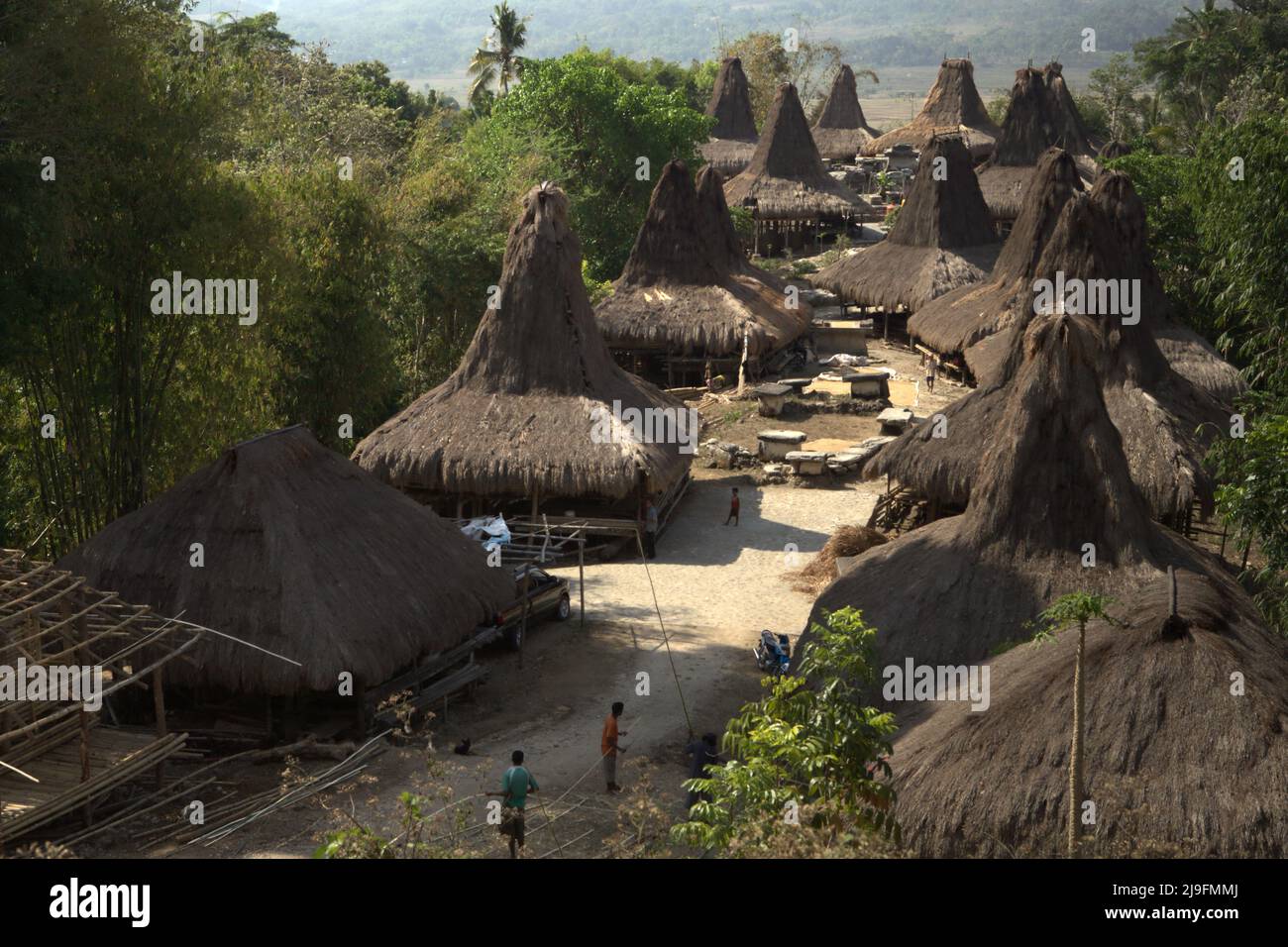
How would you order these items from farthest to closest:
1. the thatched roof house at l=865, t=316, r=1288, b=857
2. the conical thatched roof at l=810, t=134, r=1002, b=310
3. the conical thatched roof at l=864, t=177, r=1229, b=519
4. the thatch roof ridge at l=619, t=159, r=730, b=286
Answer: the conical thatched roof at l=810, t=134, r=1002, b=310, the thatch roof ridge at l=619, t=159, r=730, b=286, the conical thatched roof at l=864, t=177, r=1229, b=519, the thatched roof house at l=865, t=316, r=1288, b=857

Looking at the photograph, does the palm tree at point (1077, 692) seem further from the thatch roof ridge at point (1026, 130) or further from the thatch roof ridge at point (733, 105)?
the thatch roof ridge at point (733, 105)

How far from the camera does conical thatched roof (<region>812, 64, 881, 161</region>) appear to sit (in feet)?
221

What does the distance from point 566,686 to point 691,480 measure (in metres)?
10.7

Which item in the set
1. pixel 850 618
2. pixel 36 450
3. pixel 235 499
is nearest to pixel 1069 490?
pixel 850 618

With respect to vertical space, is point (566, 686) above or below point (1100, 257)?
below

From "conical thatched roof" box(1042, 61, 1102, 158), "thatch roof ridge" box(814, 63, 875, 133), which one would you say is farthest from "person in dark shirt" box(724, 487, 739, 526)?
"thatch roof ridge" box(814, 63, 875, 133)

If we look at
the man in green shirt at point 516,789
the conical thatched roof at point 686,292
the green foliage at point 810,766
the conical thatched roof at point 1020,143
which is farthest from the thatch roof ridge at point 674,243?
the green foliage at point 810,766

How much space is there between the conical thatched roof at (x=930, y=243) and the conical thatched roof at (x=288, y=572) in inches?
952

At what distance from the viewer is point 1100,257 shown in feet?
77.8

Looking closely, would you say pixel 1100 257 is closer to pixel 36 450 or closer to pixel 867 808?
pixel 867 808

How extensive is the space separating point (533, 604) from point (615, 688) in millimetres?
2253

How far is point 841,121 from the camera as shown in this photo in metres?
68.8

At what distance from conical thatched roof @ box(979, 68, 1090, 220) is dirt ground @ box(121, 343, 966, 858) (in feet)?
80.5

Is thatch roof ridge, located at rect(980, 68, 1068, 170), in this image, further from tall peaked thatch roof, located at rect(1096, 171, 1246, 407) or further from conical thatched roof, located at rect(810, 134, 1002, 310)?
tall peaked thatch roof, located at rect(1096, 171, 1246, 407)
